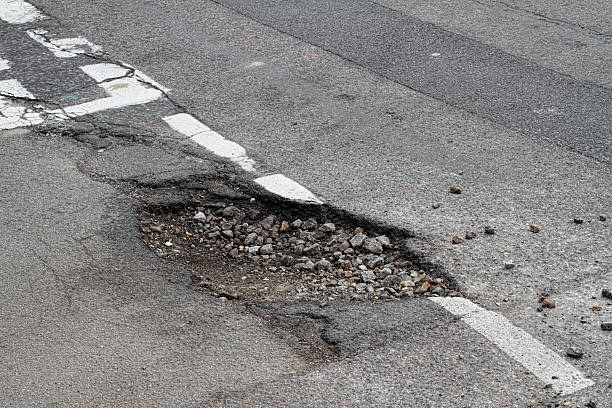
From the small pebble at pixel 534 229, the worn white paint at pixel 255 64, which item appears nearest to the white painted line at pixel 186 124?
the worn white paint at pixel 255 64

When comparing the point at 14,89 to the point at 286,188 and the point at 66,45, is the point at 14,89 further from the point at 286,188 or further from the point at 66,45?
the point at 286,188

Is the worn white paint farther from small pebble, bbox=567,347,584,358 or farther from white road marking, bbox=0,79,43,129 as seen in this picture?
Answer: small pebble, bbox=567,347,584,358

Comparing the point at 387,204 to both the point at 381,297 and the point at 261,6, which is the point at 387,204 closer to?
the point at 381,297

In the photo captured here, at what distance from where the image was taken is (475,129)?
684 cm

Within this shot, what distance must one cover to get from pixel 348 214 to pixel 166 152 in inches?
72.0

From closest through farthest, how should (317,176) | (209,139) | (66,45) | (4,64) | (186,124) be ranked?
(317,176) → (209,139) → (186,124) → (4,64) → (66,45)

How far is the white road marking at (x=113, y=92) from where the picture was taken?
7.22 meters

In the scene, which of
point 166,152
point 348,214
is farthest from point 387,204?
point 166,152

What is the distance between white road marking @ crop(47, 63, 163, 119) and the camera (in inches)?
284

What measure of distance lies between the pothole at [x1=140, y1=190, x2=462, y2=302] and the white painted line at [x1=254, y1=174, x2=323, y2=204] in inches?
3.9

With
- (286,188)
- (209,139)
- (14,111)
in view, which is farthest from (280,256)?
(14,111)

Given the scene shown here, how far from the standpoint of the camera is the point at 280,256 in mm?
5160

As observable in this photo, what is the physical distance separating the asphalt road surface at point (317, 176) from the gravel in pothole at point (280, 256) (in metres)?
0.17

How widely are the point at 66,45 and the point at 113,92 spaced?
5.29ft
